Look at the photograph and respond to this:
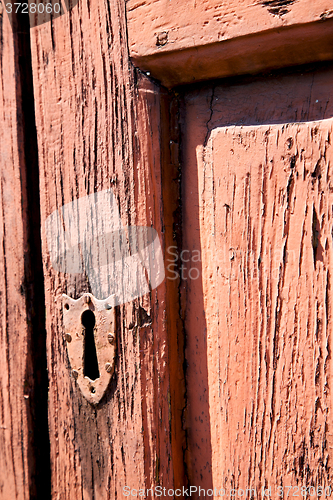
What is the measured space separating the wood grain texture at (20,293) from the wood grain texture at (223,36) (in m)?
0.28

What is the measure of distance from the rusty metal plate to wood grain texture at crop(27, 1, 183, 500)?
0.02 metres

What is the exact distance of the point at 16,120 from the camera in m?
0.66

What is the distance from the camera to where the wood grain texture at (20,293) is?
2.17 feet

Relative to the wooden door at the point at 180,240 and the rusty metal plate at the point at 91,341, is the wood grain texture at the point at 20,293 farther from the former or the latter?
the rusty metal plate at the point at 91,341

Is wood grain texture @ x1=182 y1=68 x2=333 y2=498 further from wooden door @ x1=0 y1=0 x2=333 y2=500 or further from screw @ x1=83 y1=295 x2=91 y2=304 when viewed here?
screw @ x1=83 y1=295 x2=91 y2=304

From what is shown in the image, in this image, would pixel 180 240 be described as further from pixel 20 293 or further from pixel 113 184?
pixel 20 293

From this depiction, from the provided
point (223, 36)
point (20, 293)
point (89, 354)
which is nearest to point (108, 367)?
point (89, 354)

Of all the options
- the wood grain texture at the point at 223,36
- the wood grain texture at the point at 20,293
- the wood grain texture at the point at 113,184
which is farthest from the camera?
the wood grain texture at the point at 20,293

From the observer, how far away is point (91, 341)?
2.00 feet

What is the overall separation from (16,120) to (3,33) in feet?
0.58

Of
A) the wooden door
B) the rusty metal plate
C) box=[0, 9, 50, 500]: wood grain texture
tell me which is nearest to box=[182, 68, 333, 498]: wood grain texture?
the wooden door

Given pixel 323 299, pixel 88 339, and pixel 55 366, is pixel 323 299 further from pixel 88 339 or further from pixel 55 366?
pixel 55 366

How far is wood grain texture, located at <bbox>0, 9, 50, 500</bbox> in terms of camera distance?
662 mm

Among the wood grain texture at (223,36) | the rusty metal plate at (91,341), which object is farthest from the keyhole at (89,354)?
the wood grain texture at (223,36)
